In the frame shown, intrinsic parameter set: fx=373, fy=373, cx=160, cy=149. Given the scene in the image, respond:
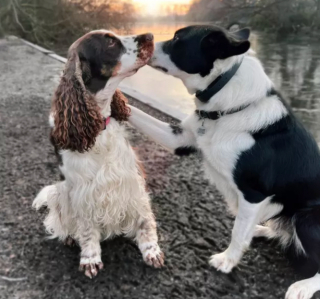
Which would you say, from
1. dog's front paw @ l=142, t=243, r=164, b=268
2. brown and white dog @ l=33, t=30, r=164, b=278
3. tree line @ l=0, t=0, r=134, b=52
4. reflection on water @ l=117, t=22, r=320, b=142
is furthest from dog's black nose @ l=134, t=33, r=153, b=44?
tree line @ l=0, t=0, r=134, b=52

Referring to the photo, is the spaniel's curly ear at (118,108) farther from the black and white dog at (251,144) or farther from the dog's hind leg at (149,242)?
the dog's hind leg at (149,242)

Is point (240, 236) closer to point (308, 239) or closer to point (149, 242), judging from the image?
point (308, 239)

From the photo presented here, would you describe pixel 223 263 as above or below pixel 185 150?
below

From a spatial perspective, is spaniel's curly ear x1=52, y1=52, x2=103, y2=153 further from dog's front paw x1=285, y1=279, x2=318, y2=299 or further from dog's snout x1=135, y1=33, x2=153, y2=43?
dog's front paw x1=285, y1=279, x2=318, y2=299

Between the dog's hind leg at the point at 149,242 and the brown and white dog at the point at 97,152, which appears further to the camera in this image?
the dog's hind leg at the point at 149,242

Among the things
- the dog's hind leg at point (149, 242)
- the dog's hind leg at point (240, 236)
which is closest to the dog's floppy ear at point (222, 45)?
the dog's hind leg at point (240, 236)

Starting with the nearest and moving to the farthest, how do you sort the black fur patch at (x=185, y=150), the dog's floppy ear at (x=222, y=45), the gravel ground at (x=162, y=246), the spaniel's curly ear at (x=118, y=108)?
the dog's floppy ear at (x=222, y=45)
the gravel ground at (x=162, y=246)
the spaniel's curly ear at (x=118, y=108)
the black fur patch at (x=185, y=150)

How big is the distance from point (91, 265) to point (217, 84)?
1535 mm

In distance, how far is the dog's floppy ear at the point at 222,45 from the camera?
228 centimetres

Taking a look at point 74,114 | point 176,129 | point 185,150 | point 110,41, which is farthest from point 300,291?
point 110,41

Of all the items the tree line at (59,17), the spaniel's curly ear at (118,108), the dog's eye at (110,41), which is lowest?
the tree line at (59,17)

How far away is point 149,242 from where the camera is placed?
111 inches

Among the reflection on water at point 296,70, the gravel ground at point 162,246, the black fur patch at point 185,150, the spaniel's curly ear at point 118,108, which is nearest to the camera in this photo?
the gravel ground at point 162,246

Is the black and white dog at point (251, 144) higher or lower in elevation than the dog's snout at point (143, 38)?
lower
